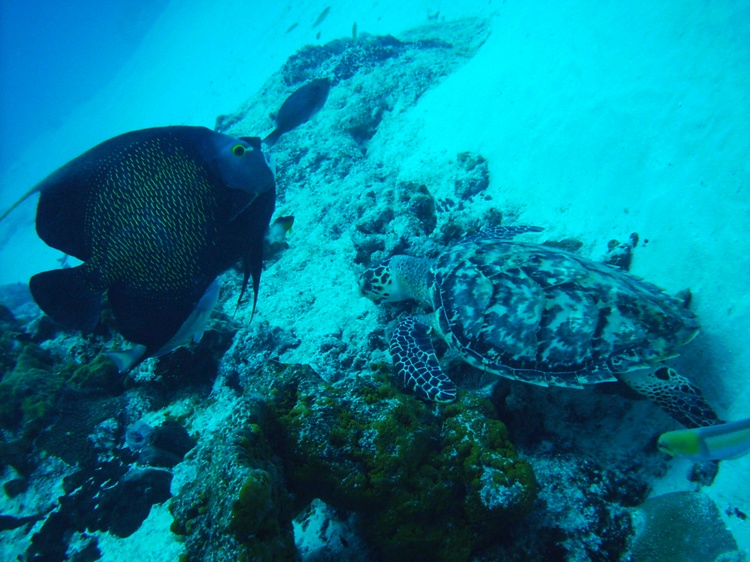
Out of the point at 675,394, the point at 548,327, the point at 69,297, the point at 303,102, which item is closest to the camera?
the point at 69,297

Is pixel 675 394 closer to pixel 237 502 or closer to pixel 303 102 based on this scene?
pixel 237 502

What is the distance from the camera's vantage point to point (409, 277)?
333cm

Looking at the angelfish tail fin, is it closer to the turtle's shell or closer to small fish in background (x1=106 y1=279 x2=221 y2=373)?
small fish in background (x1=106 y1=279 x2=221 y2=373)

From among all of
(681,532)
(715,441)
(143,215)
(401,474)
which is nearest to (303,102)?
(143,215)

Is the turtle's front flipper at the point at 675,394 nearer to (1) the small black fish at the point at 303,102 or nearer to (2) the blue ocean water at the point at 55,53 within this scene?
(1) the small black fish at the point at 303,102

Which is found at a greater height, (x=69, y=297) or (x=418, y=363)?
(x=69, y=297)

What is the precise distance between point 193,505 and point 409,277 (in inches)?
92.2

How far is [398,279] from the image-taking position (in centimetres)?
339

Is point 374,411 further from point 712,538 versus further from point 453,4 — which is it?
point 453,4

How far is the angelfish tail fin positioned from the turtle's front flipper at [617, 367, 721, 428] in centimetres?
296

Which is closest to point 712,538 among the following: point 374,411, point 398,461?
point 398,461

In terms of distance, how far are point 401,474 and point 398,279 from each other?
189 centimetres

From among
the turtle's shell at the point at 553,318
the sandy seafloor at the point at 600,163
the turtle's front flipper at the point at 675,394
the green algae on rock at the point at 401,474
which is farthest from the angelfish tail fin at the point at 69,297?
the turtle's front flipper at the point at 675,394

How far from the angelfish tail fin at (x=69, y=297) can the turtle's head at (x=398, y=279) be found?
232 cm
